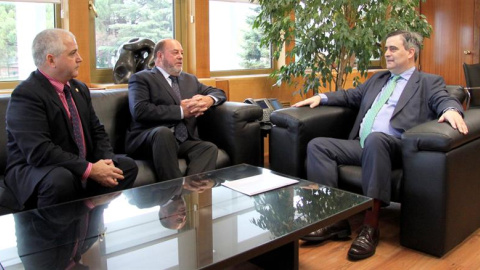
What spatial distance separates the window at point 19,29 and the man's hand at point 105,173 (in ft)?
4.82

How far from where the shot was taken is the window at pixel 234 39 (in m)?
4.55

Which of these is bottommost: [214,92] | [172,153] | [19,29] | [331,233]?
[331,233]

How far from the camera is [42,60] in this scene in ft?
7.85

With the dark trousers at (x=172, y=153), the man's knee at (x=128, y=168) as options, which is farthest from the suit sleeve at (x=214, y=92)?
the man's knee at (x=128, y=168)

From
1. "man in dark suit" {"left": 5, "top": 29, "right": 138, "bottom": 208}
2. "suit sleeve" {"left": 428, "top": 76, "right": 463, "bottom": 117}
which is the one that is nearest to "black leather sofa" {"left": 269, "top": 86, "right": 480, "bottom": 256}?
"suit sleeve" {"left": 428, "top": 76, "right": 463, "bottom": 117}

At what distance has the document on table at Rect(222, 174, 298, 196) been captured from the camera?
2150 millimetres

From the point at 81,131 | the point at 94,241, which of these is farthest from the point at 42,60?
the point at 94,241

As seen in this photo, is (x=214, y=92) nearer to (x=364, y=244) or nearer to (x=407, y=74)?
(x=407, y=74)

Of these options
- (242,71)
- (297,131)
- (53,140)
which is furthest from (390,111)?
(242,71)

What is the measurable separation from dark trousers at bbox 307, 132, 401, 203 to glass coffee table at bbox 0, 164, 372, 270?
0.41 m

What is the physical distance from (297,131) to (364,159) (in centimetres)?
48

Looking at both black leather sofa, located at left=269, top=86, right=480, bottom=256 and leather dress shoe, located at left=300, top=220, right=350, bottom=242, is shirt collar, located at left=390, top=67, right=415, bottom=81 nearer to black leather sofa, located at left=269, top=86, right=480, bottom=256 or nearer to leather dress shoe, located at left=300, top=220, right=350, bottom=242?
black leather sofa, located at left=269, top=86, right=480, bottom=256

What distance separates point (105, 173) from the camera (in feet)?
7.71

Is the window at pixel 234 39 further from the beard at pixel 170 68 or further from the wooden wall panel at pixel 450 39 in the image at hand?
the wooden wall panel at pixel 450 39
